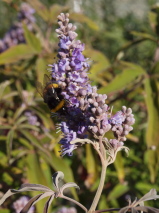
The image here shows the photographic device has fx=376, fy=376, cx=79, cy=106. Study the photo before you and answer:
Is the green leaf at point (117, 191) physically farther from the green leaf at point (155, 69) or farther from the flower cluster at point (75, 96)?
the flower cluster at point (75, 96)

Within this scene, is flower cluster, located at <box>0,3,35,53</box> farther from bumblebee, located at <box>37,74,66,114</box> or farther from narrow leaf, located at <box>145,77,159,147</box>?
bumblebee, located at <box>37,74,66,114</box>

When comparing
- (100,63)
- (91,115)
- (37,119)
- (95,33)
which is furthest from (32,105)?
(95,33)

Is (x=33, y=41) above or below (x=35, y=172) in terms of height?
above

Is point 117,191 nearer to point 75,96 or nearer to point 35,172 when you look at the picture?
point 35,172

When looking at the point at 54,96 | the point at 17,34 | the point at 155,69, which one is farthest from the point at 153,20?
the point at 54,96

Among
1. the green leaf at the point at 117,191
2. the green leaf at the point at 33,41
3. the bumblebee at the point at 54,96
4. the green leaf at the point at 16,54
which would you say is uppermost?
the green leaf at the point at 33,41

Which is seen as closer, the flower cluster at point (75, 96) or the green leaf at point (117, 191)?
the flower cluster at point (75, 96)

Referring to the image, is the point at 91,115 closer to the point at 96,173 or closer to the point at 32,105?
the point at 32,105

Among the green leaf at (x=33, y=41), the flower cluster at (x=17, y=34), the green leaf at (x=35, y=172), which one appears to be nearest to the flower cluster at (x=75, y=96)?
the green leaf at (x=35, y=172)
